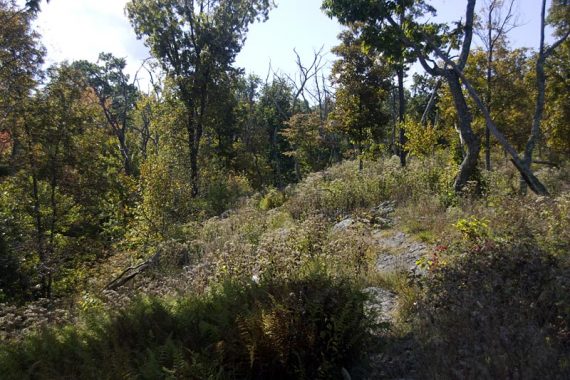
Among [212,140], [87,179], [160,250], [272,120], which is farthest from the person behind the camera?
[272,120]

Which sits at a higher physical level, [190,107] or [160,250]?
[190,107]

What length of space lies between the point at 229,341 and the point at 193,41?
2214 centimetres

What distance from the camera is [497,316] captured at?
10.7ft

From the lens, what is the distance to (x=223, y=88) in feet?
79.2

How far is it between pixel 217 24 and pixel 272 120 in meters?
18.2

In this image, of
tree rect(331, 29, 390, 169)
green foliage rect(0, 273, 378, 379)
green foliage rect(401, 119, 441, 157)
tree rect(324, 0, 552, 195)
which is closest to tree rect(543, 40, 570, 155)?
tree rect(331, 29, 390, 169)

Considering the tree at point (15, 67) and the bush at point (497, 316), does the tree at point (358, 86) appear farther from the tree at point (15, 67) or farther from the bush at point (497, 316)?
the bush at point (497, 316)

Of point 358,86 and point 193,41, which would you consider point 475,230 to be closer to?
point 358,86

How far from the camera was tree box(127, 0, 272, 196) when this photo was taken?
22.5 m

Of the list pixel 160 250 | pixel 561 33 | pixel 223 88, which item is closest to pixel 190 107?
pixel 223 88

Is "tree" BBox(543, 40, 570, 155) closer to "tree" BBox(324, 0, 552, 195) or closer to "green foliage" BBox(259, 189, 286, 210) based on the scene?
"tree" BBox(324, 0, 552, 195)

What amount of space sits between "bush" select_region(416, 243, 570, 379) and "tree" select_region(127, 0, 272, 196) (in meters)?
19.6

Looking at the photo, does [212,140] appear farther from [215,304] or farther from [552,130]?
[215,304]

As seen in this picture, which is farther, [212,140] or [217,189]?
[212,140]
